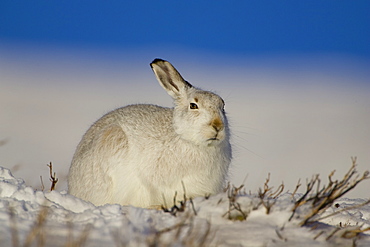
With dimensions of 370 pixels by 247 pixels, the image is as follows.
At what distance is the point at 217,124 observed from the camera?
6.71 m

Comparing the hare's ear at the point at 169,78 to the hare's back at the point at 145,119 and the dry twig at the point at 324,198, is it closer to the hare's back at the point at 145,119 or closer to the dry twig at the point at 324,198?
the hare's back at the point at 145,119

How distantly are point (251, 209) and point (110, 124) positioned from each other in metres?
3.66

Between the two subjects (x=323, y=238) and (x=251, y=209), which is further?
(x=251, y=209)

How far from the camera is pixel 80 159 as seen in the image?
25.0 feet

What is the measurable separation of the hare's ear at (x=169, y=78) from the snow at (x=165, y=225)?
10.3 ft

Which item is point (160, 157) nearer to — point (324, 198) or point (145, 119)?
point (145, 119)

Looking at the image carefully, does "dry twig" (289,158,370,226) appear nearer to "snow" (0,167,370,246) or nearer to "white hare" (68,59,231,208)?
"snow" (0,167,370,246)

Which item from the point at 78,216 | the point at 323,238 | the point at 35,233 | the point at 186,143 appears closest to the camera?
the point at 35,233

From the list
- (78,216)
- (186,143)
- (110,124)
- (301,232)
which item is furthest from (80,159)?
(301,232)

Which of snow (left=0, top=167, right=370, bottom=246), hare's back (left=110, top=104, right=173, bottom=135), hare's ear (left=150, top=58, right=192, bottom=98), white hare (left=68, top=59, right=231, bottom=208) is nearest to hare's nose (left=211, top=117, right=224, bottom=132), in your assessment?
white hare (left=68, top=59, right=231, bottom=208)

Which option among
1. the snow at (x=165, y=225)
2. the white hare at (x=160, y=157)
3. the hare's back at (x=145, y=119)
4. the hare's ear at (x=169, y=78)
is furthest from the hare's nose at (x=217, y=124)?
the snow at (x=165, y=225)

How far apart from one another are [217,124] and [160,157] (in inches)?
40.3

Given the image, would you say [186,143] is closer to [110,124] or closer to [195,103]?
[195,103]

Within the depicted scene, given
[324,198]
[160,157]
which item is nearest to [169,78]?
[160,157]
